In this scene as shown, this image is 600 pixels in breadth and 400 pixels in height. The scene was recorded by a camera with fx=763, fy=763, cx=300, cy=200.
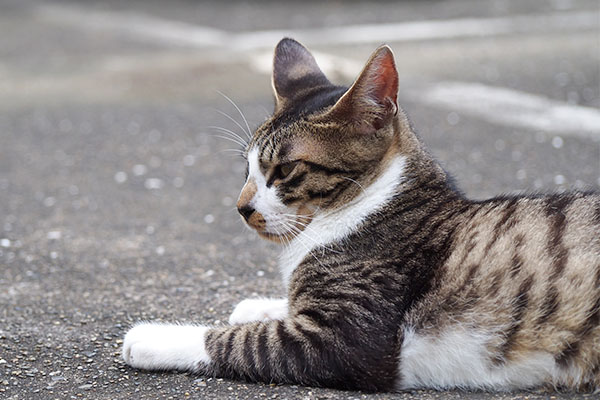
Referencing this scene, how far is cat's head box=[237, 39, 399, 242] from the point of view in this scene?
9.78ft

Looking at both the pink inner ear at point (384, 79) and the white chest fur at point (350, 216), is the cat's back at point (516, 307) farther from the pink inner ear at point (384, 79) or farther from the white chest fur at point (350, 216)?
the pink inner ear at point (384, 79)

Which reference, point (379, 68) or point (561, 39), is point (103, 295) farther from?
point (561, 39)

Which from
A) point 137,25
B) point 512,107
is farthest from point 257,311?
point 137,25

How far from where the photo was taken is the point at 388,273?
9.27ft

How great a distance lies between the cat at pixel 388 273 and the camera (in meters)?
2.62

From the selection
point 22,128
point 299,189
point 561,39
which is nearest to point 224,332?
point 299,189

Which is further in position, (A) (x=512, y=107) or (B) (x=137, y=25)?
(B) (x=137, y=25)

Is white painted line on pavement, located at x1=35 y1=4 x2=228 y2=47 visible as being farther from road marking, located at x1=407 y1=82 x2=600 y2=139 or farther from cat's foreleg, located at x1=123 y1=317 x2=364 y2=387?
cat's foreleg, located at x1=123 y1=317 x2=364 y2=387

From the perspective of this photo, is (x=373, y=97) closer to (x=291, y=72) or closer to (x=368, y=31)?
(x=291, y=72)

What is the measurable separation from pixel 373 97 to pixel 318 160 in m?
0.32

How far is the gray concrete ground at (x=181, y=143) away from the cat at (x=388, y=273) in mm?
118

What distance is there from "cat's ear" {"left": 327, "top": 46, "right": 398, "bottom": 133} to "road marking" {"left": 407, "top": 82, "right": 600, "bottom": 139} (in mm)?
3328

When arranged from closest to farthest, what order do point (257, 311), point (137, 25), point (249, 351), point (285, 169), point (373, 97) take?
point (249, 351), point (373, 97), point (285, 169), point (257, 311), point (137, 25)

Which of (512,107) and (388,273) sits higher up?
(388,273)
